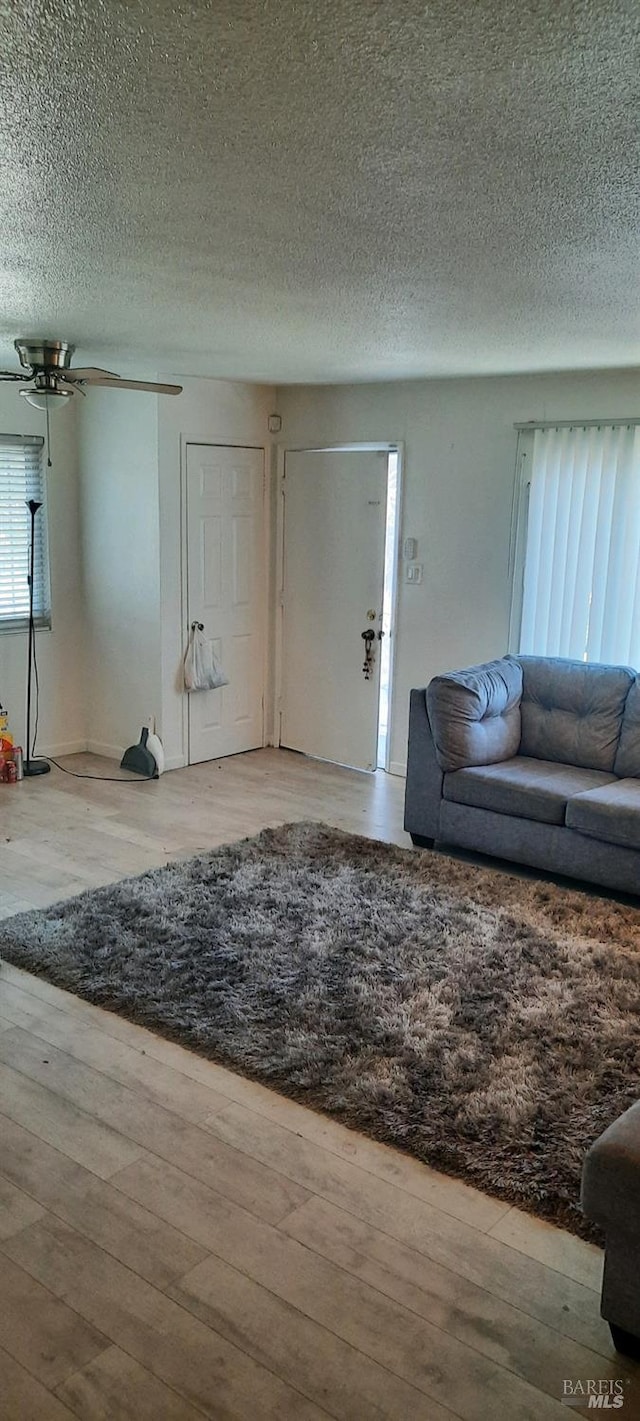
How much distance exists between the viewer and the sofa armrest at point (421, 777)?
4871 millimetres

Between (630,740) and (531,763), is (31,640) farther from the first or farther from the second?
(630,740)

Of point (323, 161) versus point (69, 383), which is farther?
point (69, 383)

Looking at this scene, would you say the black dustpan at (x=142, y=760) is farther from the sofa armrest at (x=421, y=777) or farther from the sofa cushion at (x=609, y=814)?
the sofa cushion at (x=609, y=814)

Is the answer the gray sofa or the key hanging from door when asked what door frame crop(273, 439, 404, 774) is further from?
the gray sofa

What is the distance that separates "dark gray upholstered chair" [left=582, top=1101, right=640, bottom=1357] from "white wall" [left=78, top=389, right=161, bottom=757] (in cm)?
447

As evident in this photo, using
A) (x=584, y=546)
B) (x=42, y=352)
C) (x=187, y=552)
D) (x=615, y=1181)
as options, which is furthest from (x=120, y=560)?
(x=615, y=1181)

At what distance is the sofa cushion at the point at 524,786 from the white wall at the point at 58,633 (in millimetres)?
2806

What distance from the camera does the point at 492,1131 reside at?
2.68 metres

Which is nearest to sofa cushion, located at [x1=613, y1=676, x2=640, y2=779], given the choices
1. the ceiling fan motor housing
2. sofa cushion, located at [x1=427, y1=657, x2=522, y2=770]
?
sofa cushion, located at [x1=427, y1=657, x2=522, y2=770]

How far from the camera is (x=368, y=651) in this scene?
624 centimetres

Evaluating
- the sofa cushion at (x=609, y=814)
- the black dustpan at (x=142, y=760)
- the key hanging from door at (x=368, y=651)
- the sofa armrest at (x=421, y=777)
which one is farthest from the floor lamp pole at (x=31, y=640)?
the sofa cushion at (x=609, y=814)

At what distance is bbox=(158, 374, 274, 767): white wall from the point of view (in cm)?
582

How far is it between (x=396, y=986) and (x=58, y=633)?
373 centimetres

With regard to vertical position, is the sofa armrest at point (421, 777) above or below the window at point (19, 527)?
below
